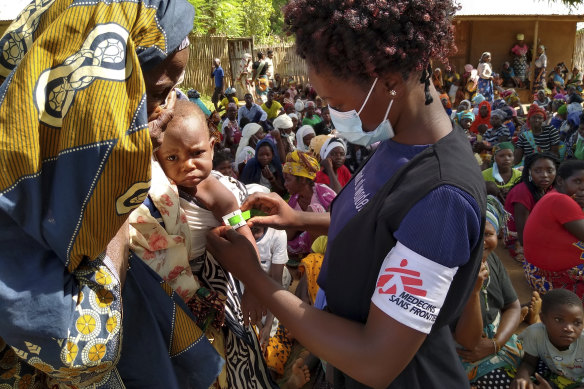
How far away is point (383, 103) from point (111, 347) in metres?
A: 0.93

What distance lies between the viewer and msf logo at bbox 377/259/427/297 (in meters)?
1.22

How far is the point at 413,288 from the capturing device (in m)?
1.22

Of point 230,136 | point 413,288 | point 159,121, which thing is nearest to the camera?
point 413,288

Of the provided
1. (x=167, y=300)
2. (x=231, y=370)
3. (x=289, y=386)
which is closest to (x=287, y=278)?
(x=289, y=386)

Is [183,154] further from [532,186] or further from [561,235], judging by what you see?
[532,186]

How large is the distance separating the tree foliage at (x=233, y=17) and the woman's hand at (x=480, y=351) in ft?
60.3

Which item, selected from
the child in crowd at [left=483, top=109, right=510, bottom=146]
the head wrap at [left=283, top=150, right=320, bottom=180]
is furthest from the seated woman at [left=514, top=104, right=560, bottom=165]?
the head wrap at [left=283, top=150, right=320, bottom=180]

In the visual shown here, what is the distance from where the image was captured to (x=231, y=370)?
1.93 m

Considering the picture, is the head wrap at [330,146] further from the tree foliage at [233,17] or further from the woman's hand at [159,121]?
the tree foliage at [233,17]

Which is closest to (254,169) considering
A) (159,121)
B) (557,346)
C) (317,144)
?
(317,144)

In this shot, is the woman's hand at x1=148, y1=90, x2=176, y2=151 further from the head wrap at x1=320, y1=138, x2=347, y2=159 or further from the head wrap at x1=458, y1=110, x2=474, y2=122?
the head wrap at x1=458, y1=110, x2=474, y2=122

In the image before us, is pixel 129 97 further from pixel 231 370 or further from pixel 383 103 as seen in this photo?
pixel 231 370

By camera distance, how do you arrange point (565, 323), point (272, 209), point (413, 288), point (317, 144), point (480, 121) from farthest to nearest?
point (480, 121), point (317, 144), point (565, 323), point (272, 209), point (413, 288)

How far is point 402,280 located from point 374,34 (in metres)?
0.63
